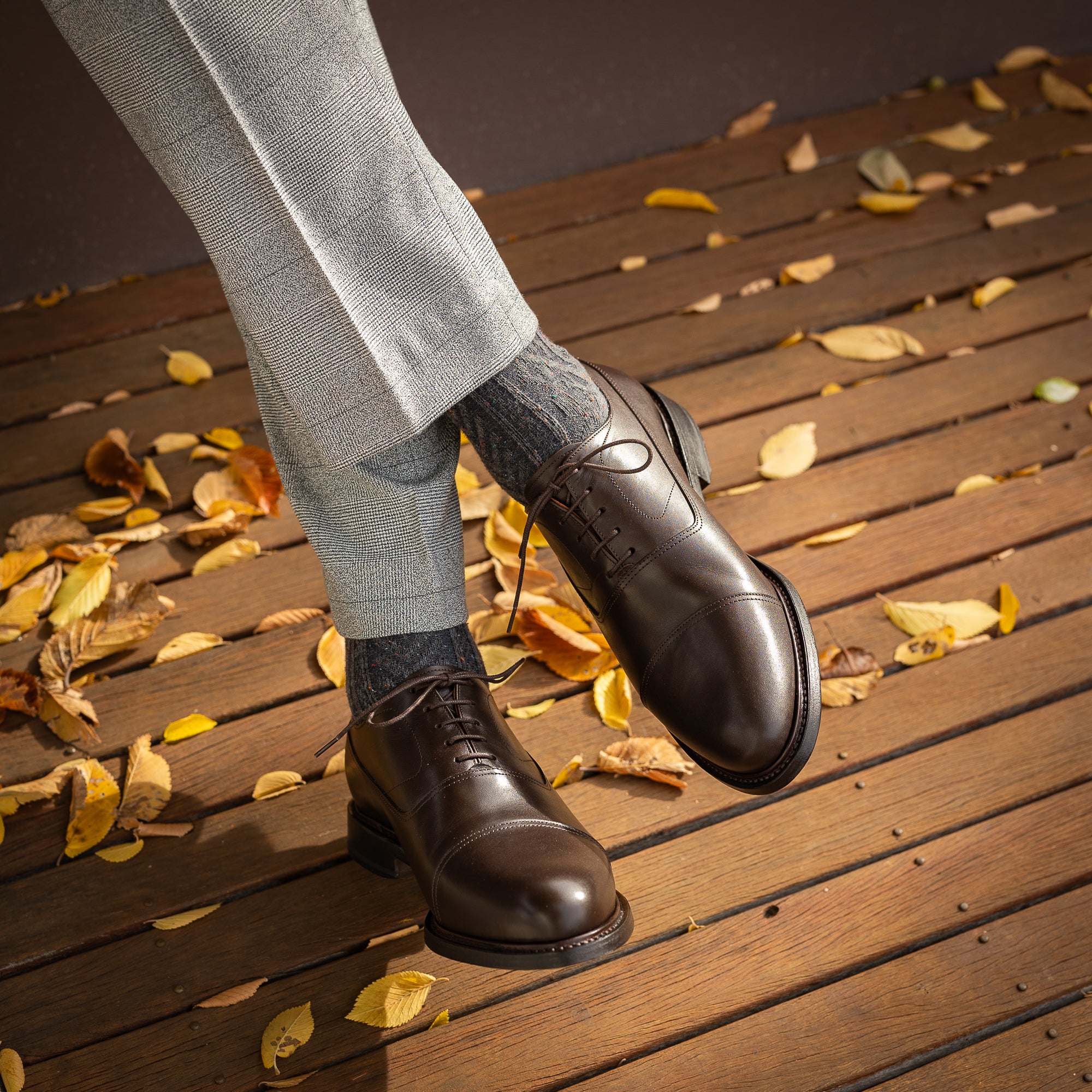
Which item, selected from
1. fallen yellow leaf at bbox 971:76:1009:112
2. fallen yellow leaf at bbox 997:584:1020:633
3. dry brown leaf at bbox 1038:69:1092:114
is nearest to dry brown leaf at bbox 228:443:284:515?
fallen yellow leaf at bbox 997:584:1020:633

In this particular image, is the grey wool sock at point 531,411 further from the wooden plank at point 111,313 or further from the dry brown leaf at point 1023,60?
the dry brown leaf at point 1023,60

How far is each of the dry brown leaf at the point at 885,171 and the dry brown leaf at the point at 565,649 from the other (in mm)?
1240

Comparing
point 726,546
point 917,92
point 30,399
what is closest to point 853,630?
point 726,546

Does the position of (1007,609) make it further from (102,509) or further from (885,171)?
(102,509)

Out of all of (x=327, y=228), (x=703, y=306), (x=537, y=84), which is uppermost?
(x=327, y=228)

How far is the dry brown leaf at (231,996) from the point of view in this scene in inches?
36.6

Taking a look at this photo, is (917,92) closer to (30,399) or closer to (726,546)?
(726,546)

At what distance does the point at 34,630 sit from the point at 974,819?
3.79 ft

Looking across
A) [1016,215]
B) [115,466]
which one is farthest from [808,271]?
[115,466]

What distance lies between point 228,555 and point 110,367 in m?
0.53

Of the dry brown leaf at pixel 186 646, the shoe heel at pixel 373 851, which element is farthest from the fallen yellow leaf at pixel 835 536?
the dry brown leaf at pixel 186 646

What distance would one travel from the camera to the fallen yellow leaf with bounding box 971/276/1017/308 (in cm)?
164

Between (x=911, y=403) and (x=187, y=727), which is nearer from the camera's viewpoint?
(x=187, y=727)

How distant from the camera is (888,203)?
1.83m
